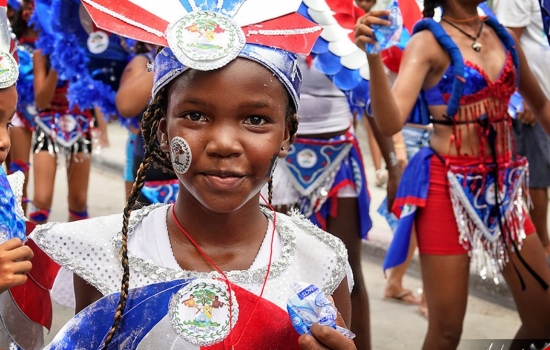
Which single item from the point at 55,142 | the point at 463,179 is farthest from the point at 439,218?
the point at 55,142

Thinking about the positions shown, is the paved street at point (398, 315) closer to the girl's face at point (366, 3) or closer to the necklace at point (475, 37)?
the necklace at point (475, 37)

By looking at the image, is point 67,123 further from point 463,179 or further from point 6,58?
point 6,58

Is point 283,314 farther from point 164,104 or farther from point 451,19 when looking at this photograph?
point 451,19

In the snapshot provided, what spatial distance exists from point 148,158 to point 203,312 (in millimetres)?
397

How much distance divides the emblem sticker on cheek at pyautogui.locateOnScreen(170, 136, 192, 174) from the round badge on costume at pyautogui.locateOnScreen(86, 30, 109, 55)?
8.93 feet

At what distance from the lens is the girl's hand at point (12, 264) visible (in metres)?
2.05

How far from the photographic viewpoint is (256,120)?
82.6 inches

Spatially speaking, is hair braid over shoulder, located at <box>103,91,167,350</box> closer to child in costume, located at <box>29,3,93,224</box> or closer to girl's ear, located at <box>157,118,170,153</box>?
girl's ear, located at <box>157,118,170,153</box>

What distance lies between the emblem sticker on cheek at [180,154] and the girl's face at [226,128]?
0.01 meters

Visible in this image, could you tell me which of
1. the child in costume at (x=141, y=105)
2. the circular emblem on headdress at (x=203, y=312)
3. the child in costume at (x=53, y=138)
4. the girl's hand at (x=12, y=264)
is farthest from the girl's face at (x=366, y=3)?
the child in costume at (x=53, y=138)

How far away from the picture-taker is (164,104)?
219 cm

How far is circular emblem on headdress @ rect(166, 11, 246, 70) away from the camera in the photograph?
2021 millimetres

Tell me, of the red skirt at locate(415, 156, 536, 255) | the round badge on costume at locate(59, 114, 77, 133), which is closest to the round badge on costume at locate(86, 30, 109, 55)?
the round badge on costume at locate(59, 114, 77, 133)

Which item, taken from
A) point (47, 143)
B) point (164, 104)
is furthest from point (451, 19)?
point (47, 143)
